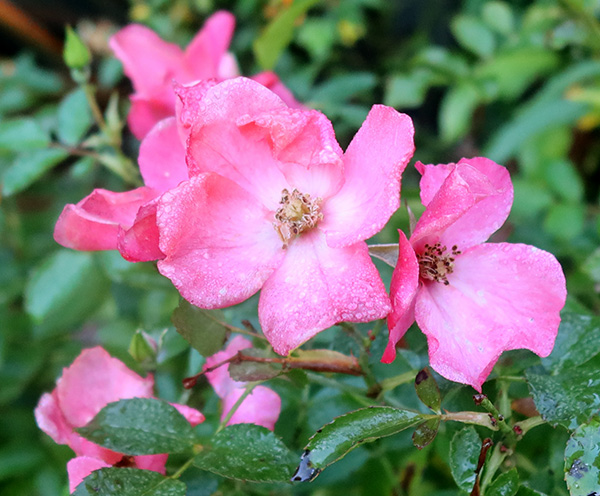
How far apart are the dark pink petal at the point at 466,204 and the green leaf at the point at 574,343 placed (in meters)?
0.12

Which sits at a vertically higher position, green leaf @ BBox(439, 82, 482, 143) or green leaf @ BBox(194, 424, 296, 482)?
green leaf @ BBox(194, 424, 296, 482)

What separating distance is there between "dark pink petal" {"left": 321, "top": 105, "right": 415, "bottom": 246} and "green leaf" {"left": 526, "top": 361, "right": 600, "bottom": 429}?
0.18 metres

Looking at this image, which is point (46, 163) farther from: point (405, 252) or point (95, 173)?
point (95, 173)

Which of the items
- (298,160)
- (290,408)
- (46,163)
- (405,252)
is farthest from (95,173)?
(405,252)

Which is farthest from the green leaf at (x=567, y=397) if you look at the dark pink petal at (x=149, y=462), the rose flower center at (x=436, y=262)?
the dark pink petal at (x=149, y=462)

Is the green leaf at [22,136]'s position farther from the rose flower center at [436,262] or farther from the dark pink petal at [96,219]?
the rose flower center at [436,262]

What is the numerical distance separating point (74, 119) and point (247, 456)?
661 mm

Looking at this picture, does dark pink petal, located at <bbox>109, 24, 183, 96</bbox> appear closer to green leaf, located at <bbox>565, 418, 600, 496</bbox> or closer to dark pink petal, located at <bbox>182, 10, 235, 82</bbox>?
dark pink petal, located at <bbox>182, 10, 235, 82</bbox>

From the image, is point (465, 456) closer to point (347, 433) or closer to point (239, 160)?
point (347, 433)

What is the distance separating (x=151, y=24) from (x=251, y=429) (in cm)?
128

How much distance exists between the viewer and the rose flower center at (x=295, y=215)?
0.51 metres

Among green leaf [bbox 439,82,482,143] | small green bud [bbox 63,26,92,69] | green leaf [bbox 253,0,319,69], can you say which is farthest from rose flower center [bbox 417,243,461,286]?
green leaf [bbox 439,82,482,143]

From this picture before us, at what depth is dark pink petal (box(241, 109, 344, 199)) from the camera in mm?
454

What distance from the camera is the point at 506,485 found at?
0.43m
